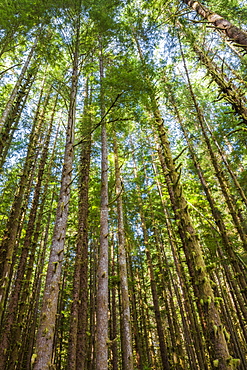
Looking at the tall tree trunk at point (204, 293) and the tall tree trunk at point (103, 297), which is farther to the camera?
the tall tree trunk at point (103, 297)

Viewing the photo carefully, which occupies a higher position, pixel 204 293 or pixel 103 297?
pixel 103 297

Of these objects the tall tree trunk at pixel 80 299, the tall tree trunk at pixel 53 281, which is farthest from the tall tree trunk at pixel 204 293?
the tall tree trunk at pixel 80 299

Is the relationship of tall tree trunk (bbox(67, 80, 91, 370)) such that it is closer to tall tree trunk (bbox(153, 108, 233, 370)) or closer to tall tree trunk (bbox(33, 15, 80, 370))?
tall tree trunk (bbox(33, 15, 80, 370))

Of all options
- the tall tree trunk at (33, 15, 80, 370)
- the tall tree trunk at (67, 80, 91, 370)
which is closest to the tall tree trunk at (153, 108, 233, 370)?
the tall tree trunk at (33, 15, 80, 370)

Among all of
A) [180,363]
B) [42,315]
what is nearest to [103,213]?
[42,315]

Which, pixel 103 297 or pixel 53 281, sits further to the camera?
pixel 103 297

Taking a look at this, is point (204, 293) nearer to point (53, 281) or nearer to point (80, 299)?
point (53, 281)

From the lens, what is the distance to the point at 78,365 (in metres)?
7.43

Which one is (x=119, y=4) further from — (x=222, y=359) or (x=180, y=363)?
(x=180, y=363)

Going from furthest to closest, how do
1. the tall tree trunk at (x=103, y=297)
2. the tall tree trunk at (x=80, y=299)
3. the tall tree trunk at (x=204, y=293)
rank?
1. the tall tree trunk at (x=80, y=299)
2. the tall tree trunk at (x=103, y=297)
3. the tall tree trunk at (x=204, y=293)

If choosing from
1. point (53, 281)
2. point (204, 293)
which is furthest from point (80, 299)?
point (204, 293)

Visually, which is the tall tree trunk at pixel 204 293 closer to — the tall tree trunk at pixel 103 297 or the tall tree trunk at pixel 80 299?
the tall tree trunk at pixel 103 297

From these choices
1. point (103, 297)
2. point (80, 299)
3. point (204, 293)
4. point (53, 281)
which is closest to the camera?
point (204, 293)

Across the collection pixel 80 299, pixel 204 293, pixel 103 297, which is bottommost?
pixel 204 293
